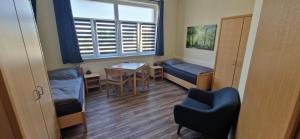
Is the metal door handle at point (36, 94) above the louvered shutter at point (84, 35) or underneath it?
underneath

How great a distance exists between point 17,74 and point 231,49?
129 inches

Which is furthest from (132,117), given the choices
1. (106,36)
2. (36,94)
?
(106,36)

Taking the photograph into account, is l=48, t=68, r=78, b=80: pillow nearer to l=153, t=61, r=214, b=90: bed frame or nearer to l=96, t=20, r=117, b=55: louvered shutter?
l=96, t=20, r=117, b=55: louvered shutter

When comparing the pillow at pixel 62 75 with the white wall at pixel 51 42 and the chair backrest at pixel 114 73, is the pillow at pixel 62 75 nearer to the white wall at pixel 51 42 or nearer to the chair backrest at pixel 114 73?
the white wall at pixel 51 42

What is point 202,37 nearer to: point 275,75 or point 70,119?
point 275,75

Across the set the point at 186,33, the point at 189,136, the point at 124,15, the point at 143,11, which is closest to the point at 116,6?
the point at 124,15

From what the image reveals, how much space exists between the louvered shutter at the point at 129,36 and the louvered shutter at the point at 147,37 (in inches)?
10.1

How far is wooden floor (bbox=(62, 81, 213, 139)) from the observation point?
206 cm

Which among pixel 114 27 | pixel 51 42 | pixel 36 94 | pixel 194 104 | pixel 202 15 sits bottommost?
pixel 194 104

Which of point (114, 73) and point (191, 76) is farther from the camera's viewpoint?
point (191, 76)

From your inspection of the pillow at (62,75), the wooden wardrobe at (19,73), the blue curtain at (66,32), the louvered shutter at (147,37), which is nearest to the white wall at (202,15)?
the louvered shutter at (147,37)

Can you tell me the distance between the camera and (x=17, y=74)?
34.7 inches

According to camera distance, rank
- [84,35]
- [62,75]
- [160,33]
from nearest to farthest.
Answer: [62,75], [84,35], [160,33]

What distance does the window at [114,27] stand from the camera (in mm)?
3646
